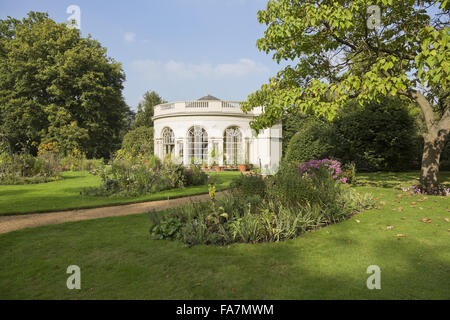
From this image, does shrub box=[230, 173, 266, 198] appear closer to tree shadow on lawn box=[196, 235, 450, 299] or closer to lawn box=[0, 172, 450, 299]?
lawn box=[0, 172, 450, 299]

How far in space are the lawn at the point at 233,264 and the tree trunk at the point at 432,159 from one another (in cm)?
344

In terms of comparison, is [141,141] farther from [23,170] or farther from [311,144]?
[311,144]

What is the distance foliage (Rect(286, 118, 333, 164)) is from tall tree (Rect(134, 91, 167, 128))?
22530mm

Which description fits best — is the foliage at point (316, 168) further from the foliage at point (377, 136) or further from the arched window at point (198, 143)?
the arched window at point (198, 143)

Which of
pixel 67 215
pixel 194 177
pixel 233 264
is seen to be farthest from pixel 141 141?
pixel 233 264

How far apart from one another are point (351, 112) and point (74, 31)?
24844 mm

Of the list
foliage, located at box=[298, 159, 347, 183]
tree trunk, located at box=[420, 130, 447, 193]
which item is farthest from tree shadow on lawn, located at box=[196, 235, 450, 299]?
tree trunk, located at box=[420, 130, 447, 193]

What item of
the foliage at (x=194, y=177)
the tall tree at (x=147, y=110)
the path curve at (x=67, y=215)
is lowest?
the path curve at (x=67, y=215)

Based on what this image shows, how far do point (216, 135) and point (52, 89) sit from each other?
48.8ft

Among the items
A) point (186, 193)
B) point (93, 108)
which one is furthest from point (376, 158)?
point (93, 108)

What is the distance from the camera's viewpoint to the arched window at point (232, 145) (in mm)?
21391

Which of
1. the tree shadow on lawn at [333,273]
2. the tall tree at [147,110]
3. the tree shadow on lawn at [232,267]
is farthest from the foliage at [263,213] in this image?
the tall tree at [147,110]

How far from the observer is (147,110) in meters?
34.5

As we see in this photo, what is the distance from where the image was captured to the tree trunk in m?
8.01
